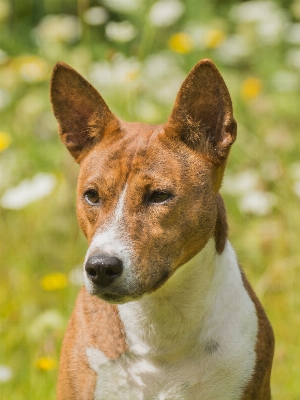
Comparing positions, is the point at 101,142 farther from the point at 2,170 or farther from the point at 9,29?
the point at 9,29

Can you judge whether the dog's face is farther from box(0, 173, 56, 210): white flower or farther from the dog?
box(0, 173, 56, 210): white flower

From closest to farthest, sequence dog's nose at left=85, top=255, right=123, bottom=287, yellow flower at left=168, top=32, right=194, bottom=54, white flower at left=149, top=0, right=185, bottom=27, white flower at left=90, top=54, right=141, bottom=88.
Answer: dog's nose at left=85, top=255, right=123, bottom=287, white flower at left=90, top=54, right=141, bottom=88, white flower at left=149, top=0, right=185, bottom=27, yellow flower at left=168, top=32, right=194, bottom=54

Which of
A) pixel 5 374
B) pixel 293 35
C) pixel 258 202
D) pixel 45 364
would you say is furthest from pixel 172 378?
pixel 293 35

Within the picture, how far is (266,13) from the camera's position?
8.08m

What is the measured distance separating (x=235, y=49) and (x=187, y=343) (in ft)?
15.2

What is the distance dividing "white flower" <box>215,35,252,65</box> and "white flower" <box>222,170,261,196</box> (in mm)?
1670

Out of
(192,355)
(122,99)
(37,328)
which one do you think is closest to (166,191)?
(192,355)

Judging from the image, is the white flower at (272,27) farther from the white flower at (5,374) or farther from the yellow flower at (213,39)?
the white flower at (5,374)

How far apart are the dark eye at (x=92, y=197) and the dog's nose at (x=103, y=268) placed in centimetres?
43

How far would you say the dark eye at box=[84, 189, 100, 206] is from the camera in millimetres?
3910

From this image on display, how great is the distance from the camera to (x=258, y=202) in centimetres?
622

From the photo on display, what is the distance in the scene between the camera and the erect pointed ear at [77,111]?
13.9 ft

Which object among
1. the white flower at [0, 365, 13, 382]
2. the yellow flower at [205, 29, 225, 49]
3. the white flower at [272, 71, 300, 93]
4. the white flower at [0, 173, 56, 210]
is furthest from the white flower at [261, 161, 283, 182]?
the white flower at [0, 365, 13, 382]

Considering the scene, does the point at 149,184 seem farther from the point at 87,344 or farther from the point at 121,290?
the point at 87,344
